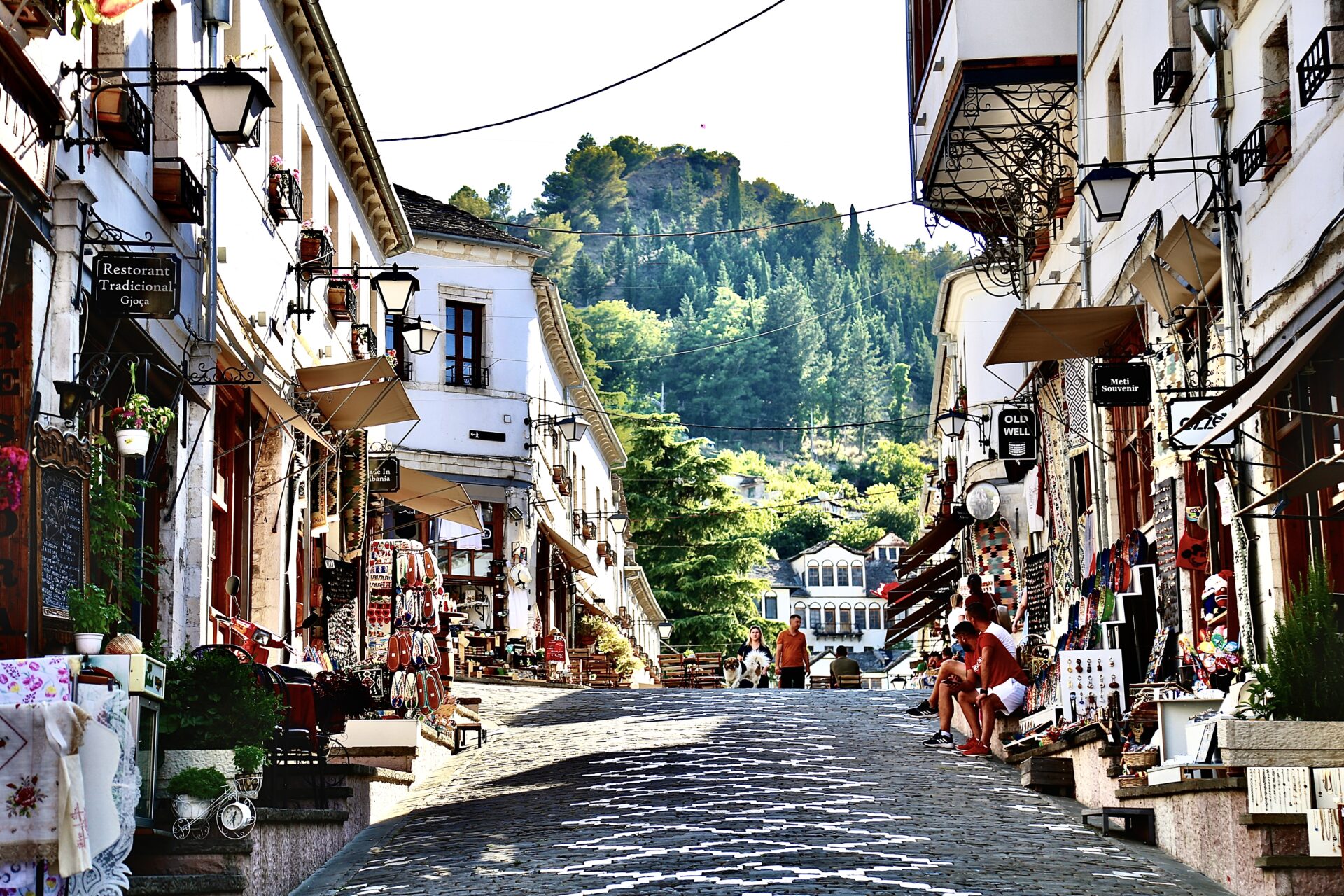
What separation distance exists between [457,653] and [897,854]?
19.6m

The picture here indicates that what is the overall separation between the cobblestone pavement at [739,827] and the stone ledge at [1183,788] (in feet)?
1.27

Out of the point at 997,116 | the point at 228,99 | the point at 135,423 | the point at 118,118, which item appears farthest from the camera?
the point at 997,116

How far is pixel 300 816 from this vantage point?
36.3 feet

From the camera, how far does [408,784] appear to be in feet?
53.8

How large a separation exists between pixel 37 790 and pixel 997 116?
672 inches

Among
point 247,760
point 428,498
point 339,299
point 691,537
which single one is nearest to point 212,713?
point 247,760

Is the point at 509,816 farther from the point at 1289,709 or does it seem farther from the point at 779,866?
the point at 1289,709

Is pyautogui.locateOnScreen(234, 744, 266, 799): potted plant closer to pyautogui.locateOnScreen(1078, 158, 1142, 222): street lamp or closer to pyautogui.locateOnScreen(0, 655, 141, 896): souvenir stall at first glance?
pyautogui.locateOnScreen(0, 655, 141, 896): souvenir stall

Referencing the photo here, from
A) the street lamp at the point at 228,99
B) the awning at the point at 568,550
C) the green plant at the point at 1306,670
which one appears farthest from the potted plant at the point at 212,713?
→ the awning at the point at 568,550

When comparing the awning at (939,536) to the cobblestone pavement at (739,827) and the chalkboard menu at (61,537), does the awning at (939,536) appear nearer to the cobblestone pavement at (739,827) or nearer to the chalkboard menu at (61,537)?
the cobblestone pavement at (739,827)

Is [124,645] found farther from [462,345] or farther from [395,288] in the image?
[462,345]

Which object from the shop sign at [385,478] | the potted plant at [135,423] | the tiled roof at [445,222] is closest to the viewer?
the potted plant at [135,423]

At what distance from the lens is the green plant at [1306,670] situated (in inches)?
384

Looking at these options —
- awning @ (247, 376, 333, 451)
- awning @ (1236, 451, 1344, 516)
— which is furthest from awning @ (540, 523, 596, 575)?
awning @ (1236, 451, 1344, 516)
